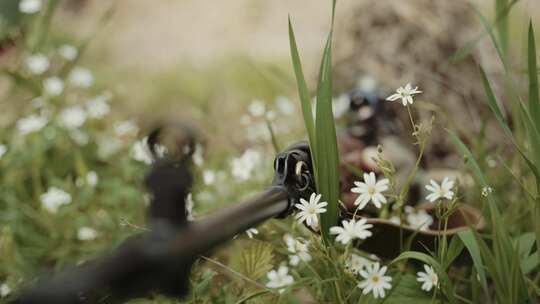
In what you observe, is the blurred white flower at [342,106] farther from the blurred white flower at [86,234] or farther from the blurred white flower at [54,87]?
the blurred white flower at [54,87]

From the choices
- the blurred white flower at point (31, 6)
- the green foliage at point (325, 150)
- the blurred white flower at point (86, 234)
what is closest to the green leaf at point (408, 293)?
the green foliage at point (325, 150)

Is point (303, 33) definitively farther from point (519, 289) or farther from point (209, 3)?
point (519, 289)

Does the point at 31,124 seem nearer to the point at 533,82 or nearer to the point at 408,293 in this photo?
the point at 408,293

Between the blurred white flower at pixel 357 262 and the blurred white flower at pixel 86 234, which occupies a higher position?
the blurred white flower at pixel 357 262

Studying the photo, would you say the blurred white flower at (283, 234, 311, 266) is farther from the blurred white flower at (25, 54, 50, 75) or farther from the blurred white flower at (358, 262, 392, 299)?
the blurred white flower at (25, 54, 50, 75)

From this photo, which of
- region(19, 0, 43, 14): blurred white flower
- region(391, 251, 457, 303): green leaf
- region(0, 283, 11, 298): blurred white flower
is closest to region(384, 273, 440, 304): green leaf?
region(391, 251, 457, 303): green leaf
